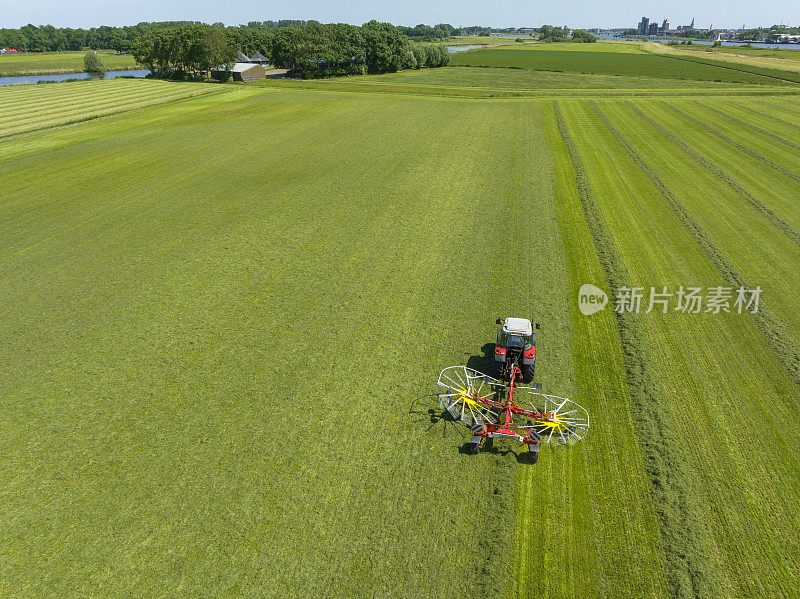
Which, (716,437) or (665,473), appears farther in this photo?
(716,437)

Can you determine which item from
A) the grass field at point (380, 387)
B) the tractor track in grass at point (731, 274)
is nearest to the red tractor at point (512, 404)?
the grass field at point (380, 387)

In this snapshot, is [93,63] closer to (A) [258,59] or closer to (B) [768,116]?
(A) [258,59]

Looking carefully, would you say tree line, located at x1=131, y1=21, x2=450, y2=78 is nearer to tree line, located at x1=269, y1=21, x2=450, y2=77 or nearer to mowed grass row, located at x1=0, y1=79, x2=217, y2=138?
tree line, located at x1=269, y1=21, x2=450, y2=77

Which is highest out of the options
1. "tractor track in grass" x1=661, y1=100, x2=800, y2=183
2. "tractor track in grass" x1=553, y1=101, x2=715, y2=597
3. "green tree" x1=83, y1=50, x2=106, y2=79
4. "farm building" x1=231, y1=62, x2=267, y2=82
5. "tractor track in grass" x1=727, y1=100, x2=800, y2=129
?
"green tree" x1=83, y1=50, x2=106, y2=79

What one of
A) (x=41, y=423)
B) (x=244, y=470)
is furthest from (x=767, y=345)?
(x=41, y=423)

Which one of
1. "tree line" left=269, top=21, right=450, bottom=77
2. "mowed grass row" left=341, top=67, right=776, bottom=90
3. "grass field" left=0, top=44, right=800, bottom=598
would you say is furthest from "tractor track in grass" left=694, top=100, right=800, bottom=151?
"tree line" left=269, top=21, right=450, bottom=77

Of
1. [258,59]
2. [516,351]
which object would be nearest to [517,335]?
[516,351]
